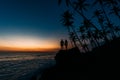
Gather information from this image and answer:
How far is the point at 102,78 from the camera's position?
625 inches

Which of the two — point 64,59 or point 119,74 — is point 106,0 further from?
point 119,74

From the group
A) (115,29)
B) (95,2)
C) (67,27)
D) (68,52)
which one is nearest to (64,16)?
(67,27)

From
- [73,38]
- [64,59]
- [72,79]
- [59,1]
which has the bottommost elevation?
[72,79]

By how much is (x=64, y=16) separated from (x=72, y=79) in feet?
96.4

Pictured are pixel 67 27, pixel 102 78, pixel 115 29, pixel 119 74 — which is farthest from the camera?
pixel 115 29

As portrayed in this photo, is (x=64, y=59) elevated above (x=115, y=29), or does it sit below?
below

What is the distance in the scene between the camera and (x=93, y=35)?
58.4 meters

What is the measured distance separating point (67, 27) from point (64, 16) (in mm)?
5886

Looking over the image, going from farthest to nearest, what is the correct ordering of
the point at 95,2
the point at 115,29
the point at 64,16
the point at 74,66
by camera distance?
the point at 115,29 → the point at 64,16 → the point at 95,2 → the point at 74,66

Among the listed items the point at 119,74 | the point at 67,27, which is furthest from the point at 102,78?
the point at 67,27

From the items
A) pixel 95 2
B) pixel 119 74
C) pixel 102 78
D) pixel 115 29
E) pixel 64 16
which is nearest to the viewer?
pixel 119 74

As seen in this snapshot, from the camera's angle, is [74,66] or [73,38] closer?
[74,66]

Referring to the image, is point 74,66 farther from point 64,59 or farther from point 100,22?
→ point 100,22

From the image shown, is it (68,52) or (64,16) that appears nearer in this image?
(68,52)
